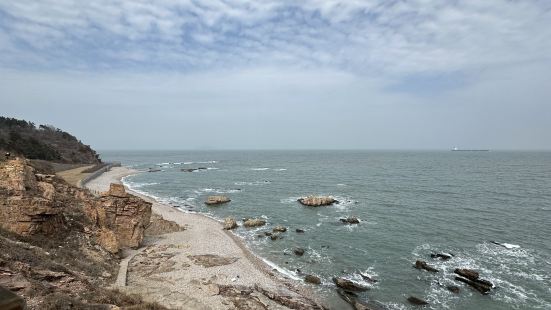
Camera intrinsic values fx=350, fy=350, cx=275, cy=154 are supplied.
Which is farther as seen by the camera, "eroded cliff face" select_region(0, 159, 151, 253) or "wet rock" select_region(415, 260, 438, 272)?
"wet rock" select_region(415, 260, 438, 272)

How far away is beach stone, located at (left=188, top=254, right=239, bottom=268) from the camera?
2787 centimetres

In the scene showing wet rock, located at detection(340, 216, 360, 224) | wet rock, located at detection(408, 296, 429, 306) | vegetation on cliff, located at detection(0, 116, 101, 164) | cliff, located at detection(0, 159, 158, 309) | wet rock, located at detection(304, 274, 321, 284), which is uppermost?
vegetation on cliff, located at detection(0, 116, 101, 164)

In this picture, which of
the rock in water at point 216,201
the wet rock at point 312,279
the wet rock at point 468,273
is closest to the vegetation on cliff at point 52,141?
the rock in water at point 216,201

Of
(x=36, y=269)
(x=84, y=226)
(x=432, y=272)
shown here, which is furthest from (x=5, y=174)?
(x=432, y=272)

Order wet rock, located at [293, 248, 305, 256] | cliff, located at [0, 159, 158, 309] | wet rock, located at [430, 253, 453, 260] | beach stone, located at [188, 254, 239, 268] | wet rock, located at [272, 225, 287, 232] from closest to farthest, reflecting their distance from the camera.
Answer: cliff, located at [0, 159, 158, 309] → beach stone, located at [188, 254, 239, 268] → wet rock, located at [430, 253, 453, 260] → wet rock, located at [293, 248, 305, 256] → wet rock, located at [272, 225, 287, 232]

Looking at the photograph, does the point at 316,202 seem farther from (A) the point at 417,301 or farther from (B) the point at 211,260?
(A) the point at 417,301

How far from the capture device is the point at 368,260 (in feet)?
102

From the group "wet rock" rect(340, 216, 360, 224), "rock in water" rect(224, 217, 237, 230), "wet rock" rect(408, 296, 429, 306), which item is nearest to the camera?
"wet rock" rect(408, 296, 429, 306)

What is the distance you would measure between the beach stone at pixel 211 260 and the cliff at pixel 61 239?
593 cm

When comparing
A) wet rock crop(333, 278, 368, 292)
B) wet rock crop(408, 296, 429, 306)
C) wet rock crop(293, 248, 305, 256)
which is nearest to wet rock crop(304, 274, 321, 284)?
wet rock crop(333, 278, 368, 292)

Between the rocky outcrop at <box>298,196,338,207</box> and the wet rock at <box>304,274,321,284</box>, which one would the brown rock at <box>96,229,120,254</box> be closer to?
the wet rock at <box>304,274,321,284</box>

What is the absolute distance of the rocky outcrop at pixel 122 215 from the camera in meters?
29.8

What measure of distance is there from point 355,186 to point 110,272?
203 ft

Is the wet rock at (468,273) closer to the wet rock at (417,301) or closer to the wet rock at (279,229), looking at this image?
the wet rock at (417,301)
